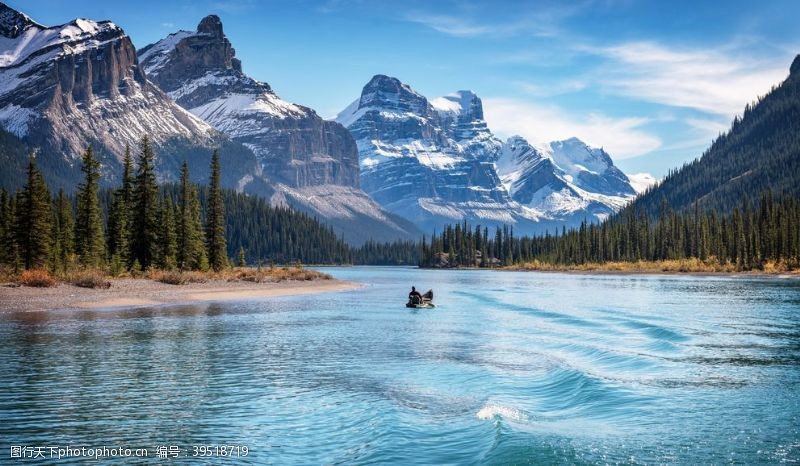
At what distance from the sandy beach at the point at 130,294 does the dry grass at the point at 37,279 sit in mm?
851

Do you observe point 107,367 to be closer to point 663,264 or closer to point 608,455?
point 608,455

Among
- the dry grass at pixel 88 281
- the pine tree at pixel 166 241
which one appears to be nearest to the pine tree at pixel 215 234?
the pine tree at pixel 166 241

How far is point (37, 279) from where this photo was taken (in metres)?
63.4

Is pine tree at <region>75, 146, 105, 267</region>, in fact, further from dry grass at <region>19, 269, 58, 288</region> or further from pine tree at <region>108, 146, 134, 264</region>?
dry grass at <region>19, 269, 58, 288</region>

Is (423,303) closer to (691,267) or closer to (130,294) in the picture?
(130,294)

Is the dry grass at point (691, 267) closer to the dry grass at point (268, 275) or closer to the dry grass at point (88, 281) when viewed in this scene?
the dry grass at point (268, 275)

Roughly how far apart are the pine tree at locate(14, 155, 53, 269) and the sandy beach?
353 inches

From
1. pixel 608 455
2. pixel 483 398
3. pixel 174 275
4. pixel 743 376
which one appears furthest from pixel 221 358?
pixel 174 275

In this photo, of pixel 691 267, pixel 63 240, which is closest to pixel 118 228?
pixel 63 240

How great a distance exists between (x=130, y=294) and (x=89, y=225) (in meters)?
28.2

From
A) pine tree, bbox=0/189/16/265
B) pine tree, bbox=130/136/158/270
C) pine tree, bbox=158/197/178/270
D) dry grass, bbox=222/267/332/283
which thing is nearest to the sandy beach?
dry grass, bbox=222/267/332/283

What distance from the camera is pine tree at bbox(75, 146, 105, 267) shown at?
293 ft

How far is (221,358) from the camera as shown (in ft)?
110

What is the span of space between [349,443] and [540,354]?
20054 mm
